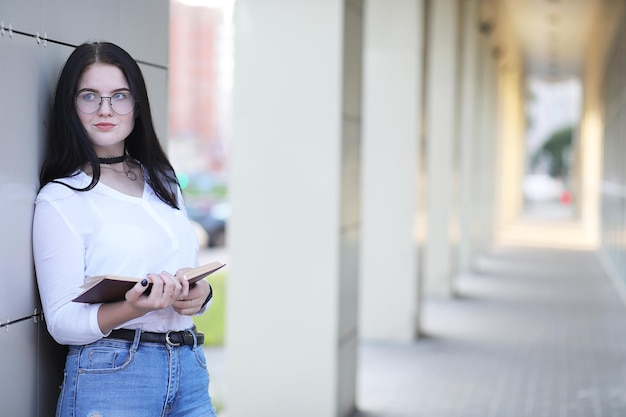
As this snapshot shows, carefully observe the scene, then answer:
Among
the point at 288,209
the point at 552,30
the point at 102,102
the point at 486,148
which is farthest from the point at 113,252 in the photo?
the point at 552,30

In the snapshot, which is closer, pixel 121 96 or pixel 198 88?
pixel 121 96

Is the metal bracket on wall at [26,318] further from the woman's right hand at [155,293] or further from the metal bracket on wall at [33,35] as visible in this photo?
the metal bracket on wall at [33,35]

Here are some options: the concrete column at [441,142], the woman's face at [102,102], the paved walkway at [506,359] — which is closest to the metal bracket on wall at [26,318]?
the woman's face at [102,102]

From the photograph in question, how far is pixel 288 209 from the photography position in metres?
6.21

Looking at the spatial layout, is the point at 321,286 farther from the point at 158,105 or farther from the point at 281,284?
the point at 158,105

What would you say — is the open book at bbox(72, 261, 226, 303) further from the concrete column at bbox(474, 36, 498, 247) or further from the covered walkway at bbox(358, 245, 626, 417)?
the concrete column at bbox(474, 36, 498, 247)

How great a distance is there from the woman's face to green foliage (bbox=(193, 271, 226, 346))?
300 inches

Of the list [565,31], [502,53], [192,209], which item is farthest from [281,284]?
[192,209]

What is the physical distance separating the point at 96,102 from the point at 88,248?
0.40 m

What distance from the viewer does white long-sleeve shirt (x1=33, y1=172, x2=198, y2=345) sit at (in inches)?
102

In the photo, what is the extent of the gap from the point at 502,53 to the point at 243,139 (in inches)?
671

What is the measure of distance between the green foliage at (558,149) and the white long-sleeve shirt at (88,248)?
237 feet

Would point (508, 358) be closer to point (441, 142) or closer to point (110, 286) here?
point (441, 142)

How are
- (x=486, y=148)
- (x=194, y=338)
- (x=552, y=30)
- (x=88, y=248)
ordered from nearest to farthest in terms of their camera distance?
(x=88, y=248) < (x=194, y=338) < (x=486, y=148) < (x=552, y=30)
